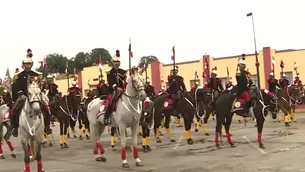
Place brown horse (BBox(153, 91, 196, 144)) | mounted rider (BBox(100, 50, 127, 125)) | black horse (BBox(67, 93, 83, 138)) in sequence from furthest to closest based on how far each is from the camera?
black horse (BBox(67, 93, 83, 138)), brown horse (BBox(153, 91, 196, 144)), mounted rider (BBox(100, 50, 127, 125))

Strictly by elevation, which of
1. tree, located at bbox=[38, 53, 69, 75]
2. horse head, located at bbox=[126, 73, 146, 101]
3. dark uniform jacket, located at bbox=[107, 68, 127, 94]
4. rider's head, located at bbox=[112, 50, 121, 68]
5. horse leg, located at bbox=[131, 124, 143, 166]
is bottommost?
horse leg, located at bbox=[131, 124, 143, 166]

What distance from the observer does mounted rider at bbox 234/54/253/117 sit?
16766mm

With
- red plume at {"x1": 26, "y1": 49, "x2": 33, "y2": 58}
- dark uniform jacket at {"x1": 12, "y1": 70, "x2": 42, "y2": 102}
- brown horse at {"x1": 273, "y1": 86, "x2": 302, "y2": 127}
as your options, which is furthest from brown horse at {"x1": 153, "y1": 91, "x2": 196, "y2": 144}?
brown horse at {"x1": 273, "y1": 86, "x2": 302, "y2": 127}

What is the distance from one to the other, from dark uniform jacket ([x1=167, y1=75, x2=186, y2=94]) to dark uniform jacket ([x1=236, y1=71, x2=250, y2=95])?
10.4 feet

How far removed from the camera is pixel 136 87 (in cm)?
1365

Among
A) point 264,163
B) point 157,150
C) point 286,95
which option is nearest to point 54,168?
point 157,150

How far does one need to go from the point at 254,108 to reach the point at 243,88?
0.82 meters

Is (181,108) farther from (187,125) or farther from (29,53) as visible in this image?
(29,53)

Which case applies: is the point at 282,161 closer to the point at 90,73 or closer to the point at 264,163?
the point at 264,163

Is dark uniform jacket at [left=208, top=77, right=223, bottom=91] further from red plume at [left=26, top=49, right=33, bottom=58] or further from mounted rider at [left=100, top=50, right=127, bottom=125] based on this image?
red plume at [left=26, top=49, right=33, bottom=58]

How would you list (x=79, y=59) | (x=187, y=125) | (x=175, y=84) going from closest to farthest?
1. (x=187, y=125)
2. (x=175, y=84)
3. (x=79, y=59)

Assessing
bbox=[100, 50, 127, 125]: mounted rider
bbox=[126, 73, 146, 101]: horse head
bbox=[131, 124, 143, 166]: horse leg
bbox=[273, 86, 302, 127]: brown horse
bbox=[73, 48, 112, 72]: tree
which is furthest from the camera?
bbox=[73, 48, 112, 72]: tree

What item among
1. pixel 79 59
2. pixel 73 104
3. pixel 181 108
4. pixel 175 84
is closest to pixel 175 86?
pixel 175 84

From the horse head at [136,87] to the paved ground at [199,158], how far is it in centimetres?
208
